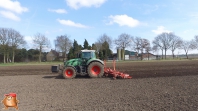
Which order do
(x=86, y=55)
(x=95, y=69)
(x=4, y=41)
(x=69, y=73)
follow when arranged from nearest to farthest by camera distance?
(x=69, y=73) → (x=95, y=69) → (x=86, y=55) → (x=4, y=41)

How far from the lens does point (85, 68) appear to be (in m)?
13.2

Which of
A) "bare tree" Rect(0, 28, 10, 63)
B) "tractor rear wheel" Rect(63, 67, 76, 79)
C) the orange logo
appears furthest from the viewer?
"bare tree" Rect(0, 28, 10, 63)

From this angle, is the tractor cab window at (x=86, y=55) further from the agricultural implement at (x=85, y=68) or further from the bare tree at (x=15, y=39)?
the bare tree at (x=15, y=39)

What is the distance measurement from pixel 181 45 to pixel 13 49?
2669 inches

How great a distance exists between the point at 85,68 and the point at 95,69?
759mm

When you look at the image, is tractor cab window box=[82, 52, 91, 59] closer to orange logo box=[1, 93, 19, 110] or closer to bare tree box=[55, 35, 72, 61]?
orange logo box=[1, 93, 19, 110]

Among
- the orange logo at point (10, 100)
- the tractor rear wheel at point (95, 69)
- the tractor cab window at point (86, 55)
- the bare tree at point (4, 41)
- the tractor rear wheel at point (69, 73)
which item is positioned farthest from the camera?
the bare tree at point (4, 41)

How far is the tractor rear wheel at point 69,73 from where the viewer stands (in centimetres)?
1273

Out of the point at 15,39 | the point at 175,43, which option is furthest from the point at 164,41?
the point at 15,39

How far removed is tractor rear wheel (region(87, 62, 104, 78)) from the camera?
42.4ft

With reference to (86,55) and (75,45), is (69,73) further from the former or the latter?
(75,45)

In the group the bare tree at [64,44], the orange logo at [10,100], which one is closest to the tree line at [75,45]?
the bare tree at [64,44]

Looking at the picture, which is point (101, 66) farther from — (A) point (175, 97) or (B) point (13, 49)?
(B) point (13, 49)

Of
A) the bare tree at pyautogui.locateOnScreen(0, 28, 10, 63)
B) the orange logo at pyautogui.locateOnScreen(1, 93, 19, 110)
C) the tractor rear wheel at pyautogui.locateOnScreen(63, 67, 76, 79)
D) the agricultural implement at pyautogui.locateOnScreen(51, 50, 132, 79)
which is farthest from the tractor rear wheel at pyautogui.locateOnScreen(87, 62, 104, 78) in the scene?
the bare tree at pyautogui.locateOnScreen(0, 28, 10, 63)
